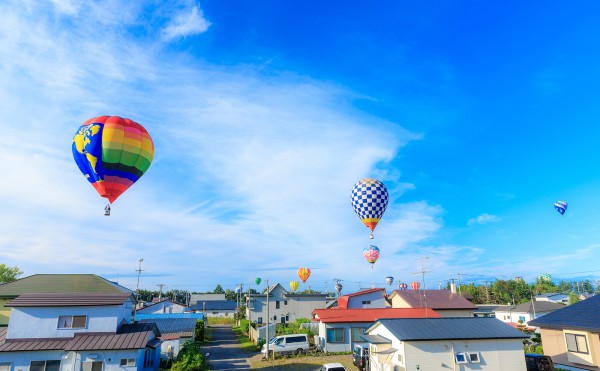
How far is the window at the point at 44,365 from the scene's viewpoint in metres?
21.1

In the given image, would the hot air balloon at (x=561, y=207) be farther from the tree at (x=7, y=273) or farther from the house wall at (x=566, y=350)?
the tree at (x=7, y=273)

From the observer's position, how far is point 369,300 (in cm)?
4441

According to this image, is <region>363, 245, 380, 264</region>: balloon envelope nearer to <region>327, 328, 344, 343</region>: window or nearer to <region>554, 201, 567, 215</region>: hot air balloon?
<region>327, 328, 344, 343</region>: window

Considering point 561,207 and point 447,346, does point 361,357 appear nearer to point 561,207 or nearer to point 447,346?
point 447,346

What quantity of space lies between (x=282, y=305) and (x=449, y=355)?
39.3 meters

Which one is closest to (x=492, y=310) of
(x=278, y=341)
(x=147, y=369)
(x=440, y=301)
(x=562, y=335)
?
(x=440, y=301)

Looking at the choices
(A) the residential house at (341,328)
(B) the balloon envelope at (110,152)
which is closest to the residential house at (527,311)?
(A) the residential house at (341,328)

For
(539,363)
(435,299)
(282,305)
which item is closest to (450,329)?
(539,363)

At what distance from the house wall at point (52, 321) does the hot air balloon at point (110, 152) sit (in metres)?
7.67

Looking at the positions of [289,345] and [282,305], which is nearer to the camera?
[289,345]

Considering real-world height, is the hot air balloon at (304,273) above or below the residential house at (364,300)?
above

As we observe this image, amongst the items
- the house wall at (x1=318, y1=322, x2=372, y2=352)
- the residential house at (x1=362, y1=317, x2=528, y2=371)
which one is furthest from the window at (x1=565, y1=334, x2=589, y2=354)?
the house wall at (x1=318, y1=322, x2=372, y2=352)

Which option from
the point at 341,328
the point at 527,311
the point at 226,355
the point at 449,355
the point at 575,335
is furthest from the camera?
the point at 527,311

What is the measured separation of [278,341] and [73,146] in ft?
74.2
